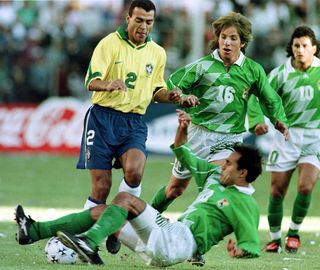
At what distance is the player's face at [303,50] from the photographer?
11797 millimetres

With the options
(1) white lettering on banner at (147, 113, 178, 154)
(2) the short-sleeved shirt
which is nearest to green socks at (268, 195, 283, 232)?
(2) the short-sleeved shirt

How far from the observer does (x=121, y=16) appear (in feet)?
82.8

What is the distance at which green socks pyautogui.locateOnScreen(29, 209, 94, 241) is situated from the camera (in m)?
8.91

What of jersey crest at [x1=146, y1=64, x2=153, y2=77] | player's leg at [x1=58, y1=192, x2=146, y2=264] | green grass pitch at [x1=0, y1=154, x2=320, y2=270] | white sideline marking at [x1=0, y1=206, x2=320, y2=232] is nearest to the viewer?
player's leg at [x1=58, y1=192, x2=146, y2=264]

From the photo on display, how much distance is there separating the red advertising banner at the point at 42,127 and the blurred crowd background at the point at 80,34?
Result: 347 millimetres

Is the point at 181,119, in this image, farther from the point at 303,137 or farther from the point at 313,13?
the point at 313,13

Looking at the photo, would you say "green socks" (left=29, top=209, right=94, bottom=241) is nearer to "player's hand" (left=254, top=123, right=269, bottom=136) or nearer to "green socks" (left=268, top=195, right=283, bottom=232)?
"player's hand" (left=254, top=123, right=269, bottom=136)

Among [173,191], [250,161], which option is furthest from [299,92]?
[250,161]

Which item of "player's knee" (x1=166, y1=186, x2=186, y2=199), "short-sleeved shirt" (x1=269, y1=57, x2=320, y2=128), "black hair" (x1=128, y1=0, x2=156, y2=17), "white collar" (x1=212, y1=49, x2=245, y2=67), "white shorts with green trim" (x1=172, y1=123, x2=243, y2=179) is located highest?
"black hair" (x1=128, y1=0, x2=156, y2=17)

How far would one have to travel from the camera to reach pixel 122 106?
1027cm

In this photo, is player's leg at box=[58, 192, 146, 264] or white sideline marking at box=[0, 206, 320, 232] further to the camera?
white sideline marking at box=[0, 206, 320, 232]

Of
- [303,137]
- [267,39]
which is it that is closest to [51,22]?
[267,39]

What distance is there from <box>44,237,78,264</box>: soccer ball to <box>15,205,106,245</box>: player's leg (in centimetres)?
31

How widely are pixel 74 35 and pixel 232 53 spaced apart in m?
15.8
